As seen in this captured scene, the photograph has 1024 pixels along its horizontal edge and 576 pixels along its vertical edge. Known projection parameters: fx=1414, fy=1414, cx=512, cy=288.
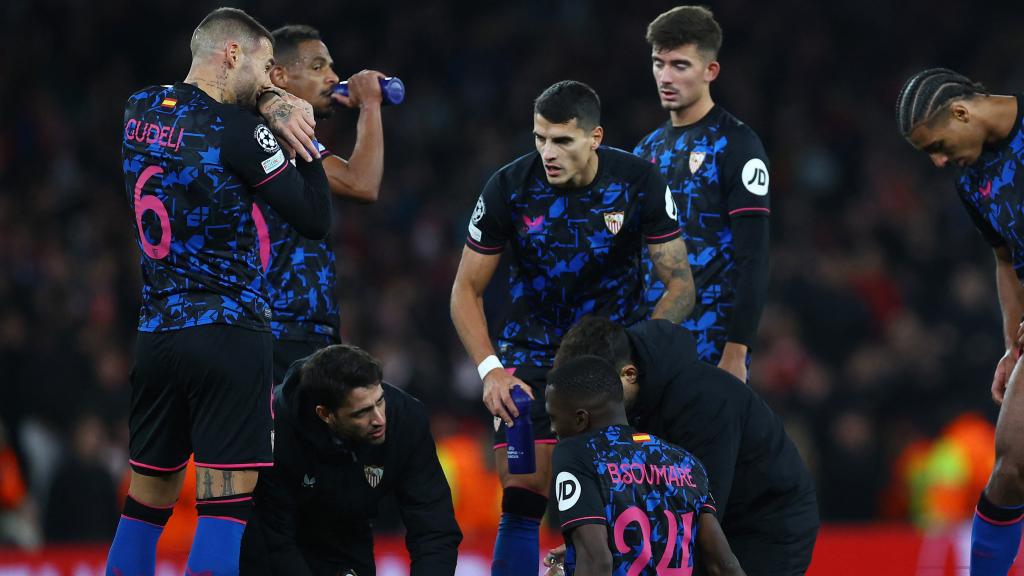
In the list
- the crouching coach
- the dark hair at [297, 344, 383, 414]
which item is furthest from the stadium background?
the dark hair at [297, 344, 383, 414]

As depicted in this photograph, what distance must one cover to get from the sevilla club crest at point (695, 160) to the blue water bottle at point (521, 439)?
138 centimetres

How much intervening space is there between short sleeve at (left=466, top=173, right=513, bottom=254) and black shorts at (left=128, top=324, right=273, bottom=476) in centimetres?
127

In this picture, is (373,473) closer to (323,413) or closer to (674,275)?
(323,413)

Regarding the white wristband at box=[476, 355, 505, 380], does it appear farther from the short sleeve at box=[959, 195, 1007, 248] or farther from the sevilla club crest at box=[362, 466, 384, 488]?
the short sleeve at box=[959, 195, 1007, 248]

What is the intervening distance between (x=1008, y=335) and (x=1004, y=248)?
350mm

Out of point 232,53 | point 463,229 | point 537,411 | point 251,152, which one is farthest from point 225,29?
point 463,229

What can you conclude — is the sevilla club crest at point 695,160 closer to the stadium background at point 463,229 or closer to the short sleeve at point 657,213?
the short sleeve at point 657,213

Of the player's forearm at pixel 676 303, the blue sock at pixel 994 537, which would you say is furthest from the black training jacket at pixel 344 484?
the blue sock at pixel 994 537

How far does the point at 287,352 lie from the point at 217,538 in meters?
1.34

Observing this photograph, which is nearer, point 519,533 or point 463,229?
point 519,533

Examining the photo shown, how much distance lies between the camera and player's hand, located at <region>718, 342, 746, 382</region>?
6.12 m

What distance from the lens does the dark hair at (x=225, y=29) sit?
502cm

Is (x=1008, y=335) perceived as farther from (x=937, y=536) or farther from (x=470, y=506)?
(x=470, y=506)

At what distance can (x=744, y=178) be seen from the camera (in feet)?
20.4
